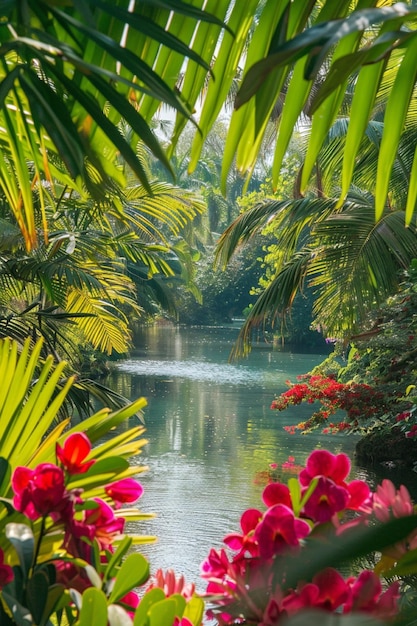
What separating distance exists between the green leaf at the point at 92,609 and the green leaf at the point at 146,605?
0.07 m

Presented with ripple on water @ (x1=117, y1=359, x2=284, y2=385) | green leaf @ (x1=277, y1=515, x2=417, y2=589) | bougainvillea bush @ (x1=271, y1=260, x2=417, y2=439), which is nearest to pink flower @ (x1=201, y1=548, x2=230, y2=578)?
green leaf @ (x1=277, y1=515, x2=417, y2=589)

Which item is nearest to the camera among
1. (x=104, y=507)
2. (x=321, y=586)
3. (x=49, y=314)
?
(x=321, y=586)

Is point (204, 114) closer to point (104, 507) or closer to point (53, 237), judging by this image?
point (104, 507)

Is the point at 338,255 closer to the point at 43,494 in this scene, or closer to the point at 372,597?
the point at 43,494

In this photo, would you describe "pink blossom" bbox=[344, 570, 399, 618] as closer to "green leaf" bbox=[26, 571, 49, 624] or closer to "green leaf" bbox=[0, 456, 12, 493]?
"green leaf" bbox=[26, 571, 49, 624]

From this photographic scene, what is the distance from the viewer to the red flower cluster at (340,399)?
9914mm

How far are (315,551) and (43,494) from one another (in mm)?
543

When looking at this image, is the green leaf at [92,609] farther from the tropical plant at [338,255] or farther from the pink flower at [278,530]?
the tropical plant at [338,255]

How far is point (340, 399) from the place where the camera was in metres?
10.1

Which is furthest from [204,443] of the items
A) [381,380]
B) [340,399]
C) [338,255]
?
[338,255]

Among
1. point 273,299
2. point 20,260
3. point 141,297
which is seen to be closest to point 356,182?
point 273,299

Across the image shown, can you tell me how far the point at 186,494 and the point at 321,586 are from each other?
929 cm

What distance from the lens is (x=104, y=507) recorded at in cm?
91

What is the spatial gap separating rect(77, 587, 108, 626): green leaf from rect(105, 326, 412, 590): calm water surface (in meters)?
6.25
